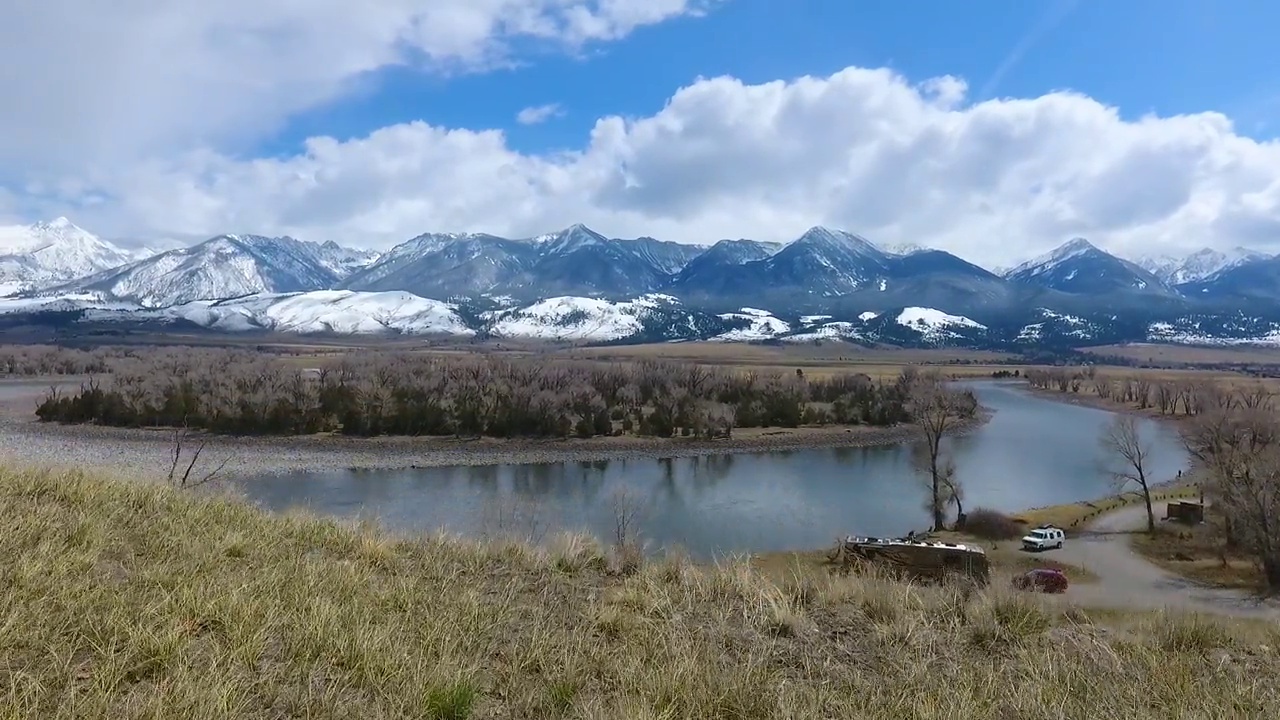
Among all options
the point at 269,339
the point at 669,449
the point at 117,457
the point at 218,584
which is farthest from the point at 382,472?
the point at 269,339

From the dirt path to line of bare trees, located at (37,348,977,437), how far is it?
70.0ft

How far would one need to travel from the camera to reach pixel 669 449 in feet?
Answer: 159

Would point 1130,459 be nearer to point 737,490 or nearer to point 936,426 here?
point 936,426

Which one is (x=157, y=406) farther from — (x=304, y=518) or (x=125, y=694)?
(x=125, y=694)

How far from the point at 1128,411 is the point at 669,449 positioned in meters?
47.4

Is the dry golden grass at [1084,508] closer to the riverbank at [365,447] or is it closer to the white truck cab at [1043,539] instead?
the white truck cab at [1043,539]

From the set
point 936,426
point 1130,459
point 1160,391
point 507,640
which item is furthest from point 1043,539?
point 1160,391

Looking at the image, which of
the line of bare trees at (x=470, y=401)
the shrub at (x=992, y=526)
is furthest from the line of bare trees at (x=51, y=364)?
the shrub at (x=992, y=526)

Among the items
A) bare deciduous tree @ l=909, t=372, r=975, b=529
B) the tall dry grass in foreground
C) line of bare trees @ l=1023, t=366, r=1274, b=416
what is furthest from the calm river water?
the tall dry grass in foreground

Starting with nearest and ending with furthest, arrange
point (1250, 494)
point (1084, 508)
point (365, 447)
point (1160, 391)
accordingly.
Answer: point (1250, 494) → point (1084, 508) → point (365, 447) → point (1160, 391)

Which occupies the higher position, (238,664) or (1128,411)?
(238,664)

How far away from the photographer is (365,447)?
46812 mm

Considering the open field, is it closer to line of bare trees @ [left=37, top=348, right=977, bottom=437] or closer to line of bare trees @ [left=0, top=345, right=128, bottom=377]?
line of bare trees @ [left=37, top=348, right=977, bottom=437]

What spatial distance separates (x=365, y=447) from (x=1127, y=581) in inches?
1607
